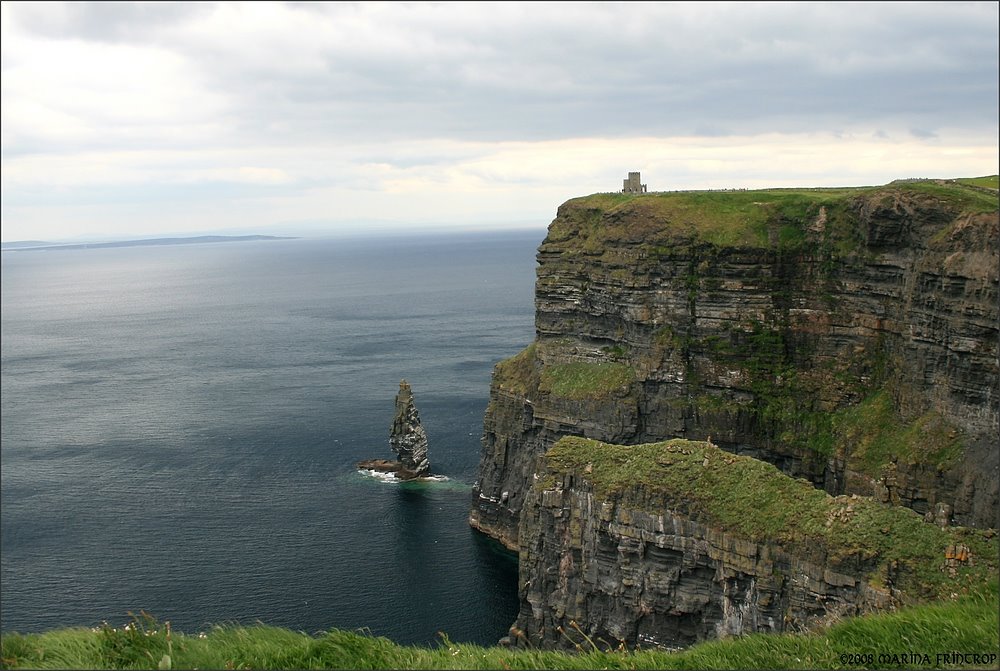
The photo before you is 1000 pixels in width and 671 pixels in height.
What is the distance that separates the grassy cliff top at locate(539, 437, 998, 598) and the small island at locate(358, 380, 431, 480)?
44.9 metres

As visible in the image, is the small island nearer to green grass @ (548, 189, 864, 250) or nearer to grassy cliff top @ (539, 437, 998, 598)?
green grass @ (548, 189, 864, 250)

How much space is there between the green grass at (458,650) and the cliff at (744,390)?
15318 mm

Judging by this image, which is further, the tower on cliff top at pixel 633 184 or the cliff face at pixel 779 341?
the tower on cliff top at pixel 633 184

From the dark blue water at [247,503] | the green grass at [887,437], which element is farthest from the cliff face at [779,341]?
the dark blue water at [247,503]

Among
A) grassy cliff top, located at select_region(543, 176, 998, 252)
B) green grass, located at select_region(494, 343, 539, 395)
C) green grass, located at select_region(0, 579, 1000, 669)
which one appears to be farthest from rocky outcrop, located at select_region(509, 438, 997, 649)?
grassy cliff top, located at select_region(543, 176, 998, 252)

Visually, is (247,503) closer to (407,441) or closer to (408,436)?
(407,441)

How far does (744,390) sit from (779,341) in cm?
535

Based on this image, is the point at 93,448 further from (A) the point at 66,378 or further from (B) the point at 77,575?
(A) the point at 66,378

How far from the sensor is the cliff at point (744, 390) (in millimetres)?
42438

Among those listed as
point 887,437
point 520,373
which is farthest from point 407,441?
point 887,437

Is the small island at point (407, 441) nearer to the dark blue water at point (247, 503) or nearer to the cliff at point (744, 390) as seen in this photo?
the dark blue water at point (247, 503)

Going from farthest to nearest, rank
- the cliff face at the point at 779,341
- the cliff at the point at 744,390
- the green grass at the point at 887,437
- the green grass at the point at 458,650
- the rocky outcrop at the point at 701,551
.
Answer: the green grass at the point at 887,437
the cliff face at the point at 779,341
the cliff at the point at 744,390
the rocky outcrop at the point at 701,551
the green grass at the point at 458,650

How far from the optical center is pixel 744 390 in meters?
74.8

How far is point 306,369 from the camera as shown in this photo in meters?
154
